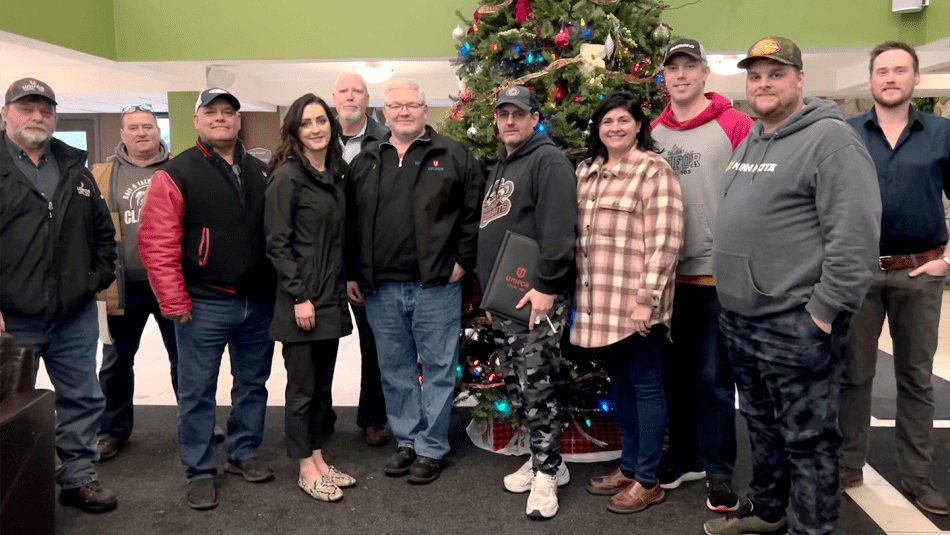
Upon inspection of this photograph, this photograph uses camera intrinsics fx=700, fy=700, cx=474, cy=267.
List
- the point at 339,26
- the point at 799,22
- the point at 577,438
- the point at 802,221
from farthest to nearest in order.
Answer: the point at 339,26 → the point at 799,22 → the point at 577,438 → the point at 802,221

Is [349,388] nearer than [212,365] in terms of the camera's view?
No

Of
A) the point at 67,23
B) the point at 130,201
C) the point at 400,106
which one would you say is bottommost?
the point at 130,201

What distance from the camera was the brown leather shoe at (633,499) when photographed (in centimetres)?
283

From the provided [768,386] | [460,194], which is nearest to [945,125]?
[768,386]

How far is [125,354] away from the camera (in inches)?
139

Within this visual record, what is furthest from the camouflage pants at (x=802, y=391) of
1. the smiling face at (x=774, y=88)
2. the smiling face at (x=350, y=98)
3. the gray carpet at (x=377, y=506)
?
the smiling face at (x=350, y=98)

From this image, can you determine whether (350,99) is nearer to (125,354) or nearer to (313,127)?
(313,127)

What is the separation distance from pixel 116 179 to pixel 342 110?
1.16 m

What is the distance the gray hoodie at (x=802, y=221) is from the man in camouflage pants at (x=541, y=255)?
619mm

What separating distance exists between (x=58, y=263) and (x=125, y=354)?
878mm

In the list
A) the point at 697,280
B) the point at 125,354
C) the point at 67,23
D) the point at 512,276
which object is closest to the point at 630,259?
the point at 697,280

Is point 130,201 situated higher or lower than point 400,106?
lower

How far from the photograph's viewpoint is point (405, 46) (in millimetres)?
6297

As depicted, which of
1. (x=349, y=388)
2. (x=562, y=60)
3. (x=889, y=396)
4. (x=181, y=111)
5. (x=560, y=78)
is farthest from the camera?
(x=181, y=111)
